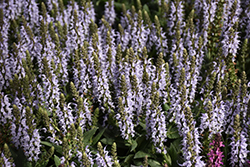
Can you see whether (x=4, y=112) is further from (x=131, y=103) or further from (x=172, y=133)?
(x=172, y=133)

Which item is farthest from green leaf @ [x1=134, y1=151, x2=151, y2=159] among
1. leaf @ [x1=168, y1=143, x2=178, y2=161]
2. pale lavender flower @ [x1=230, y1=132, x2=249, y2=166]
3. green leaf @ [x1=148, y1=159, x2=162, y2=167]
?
pale lavender flower @ [x1=230, y1=132, x2=249, y2=166]

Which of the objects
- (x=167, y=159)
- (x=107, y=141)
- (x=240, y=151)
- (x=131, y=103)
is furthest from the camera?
(x=107, y=141)

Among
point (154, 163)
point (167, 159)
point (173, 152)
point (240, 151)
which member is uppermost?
point (240, 151)

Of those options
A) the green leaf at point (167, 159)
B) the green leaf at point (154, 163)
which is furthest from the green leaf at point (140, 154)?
the green leaf at point (167, 159)

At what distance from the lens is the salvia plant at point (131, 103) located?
18.7 feet

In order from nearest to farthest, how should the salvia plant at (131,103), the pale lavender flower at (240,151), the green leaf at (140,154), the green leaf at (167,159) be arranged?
the pale lavender flower at (240,151)
the salvia plant at (131,103)
the green leaf at (167,159)
the green leaf at (140,154)

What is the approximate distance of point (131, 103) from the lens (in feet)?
20.3

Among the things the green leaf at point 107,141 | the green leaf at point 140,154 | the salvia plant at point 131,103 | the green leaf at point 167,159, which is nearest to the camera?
the salvia plant at point 131,103

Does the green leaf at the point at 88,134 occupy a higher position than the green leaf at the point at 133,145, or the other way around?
the green leaf at the point at 88,134

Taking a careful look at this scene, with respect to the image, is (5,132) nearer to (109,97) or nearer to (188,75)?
(109,97)

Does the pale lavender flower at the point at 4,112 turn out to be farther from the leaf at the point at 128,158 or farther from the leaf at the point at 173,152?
the leaf at the point at 173,152

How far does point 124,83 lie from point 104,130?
127 cm

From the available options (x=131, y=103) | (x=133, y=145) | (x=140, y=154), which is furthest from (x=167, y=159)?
(x=131, y=103)

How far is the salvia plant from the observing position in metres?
5.70
